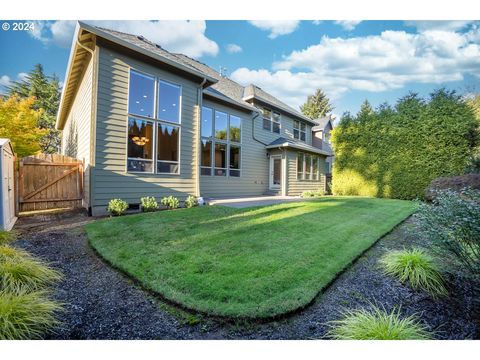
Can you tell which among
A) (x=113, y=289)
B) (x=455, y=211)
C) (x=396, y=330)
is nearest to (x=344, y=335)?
(x=396, y=330)

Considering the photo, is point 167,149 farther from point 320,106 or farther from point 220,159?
point 320,106

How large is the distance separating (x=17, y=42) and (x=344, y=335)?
24.0 ft

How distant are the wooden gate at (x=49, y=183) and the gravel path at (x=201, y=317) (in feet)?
13.5

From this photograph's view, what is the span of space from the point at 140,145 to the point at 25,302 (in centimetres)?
555

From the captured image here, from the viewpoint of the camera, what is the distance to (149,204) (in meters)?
6.58

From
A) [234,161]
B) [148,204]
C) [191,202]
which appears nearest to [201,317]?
[148,204]

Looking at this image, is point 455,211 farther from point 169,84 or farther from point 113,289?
point 169,84

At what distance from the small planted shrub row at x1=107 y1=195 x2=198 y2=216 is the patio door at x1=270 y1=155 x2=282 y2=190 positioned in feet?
19.8

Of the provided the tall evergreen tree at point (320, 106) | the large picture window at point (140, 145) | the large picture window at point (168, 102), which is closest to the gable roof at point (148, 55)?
the large picture window at point (168, 102)

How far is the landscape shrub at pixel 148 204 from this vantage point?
6547 millimetres
